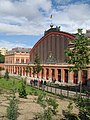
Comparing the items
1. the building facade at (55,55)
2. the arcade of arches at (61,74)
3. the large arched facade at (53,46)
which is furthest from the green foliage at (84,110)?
the large arched facade at (53,46)

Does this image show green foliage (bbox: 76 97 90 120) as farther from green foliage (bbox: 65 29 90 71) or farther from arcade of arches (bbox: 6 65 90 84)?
arcade of arches (bbox: 6 65 90 84)

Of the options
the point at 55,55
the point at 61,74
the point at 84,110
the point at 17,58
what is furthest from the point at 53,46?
the point at 84,110

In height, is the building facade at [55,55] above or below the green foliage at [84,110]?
above

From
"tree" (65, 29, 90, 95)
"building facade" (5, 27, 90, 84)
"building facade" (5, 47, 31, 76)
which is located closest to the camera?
"tree" (65, 29, 90, 95)

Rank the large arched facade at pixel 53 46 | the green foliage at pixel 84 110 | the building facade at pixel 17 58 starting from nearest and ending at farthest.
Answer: the green foliage at pixel 84 110
the large arched facade at pixel 53 46
the building facade at pixel 17 58

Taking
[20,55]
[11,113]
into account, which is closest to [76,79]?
[11,113]

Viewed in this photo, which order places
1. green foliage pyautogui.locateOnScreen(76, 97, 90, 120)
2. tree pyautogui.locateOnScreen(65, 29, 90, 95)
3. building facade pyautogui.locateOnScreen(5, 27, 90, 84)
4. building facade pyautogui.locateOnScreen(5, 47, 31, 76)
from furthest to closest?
1. building facade pyautogui.locateOnScreen(5, 47, 31, 76)
2. building facade pyautogui.locateOnScreen(5, 27, 90, 84)
3. tree pyautogui.locateOnScreen(65, 29, 90, 95)
4. green foliage pyautogui.locateOnScreen(76, 97, 90, 120)

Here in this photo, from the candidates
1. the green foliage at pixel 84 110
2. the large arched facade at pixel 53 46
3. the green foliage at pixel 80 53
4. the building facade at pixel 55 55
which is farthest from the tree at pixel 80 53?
the large arched facade at pixel 53 46

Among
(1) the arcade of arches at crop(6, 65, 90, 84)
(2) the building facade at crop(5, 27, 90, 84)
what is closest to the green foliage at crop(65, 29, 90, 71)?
(1) the arcade of arches at crop(6, 65, 90, 84)

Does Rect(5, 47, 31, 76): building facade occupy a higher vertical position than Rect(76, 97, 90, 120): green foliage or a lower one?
higher

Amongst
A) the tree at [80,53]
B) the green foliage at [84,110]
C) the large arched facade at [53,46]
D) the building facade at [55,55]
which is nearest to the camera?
the green foliage at [84,110]

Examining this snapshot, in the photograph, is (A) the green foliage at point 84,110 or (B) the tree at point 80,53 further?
(B) the tree at point 80,53

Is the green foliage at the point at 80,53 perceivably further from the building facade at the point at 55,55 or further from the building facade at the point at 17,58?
the building facade at the point at 17,58

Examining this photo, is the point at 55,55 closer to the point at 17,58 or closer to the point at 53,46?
the point at 53,46
